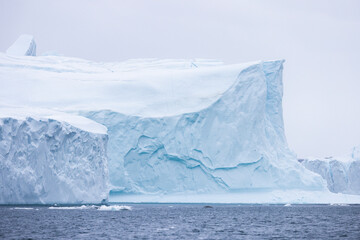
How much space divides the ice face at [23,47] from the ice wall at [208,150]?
18.9 m

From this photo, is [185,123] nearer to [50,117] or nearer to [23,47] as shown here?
[50,117]

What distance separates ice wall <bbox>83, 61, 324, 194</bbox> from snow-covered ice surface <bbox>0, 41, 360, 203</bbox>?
0.06 metres

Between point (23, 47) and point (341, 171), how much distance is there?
32.4m

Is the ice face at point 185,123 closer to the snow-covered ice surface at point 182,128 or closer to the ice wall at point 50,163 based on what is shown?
the snow-covered ice surface at point 182,128

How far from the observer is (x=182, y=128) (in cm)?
4106

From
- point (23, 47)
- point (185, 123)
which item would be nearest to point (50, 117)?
point (185, 123)

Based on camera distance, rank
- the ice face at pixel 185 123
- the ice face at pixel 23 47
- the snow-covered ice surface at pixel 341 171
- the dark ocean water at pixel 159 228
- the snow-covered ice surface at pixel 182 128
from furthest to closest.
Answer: the snow-covered ice surface at pixel 341 171
the ice face at pixel 23 47
the ice face at pixel 185 123
the snow-covered ice surface at pixel 182 128
the dark ocean water at pixel 159 228

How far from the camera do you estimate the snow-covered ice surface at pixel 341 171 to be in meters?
63.5

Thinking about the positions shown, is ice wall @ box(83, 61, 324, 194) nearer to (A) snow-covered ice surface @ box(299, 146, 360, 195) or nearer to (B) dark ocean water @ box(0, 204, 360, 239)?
(B) dark ocean water @ box(0, 204, 360, 239)

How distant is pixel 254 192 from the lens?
42.0m

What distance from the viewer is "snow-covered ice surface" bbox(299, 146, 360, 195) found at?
2500 inches

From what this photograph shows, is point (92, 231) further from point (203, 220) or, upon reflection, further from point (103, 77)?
point (103, 77)

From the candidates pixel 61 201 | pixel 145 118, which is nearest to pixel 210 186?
pixel 145 118

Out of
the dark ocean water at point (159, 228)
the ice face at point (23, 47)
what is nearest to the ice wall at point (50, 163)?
the dark ocean water at point (159, 228)
